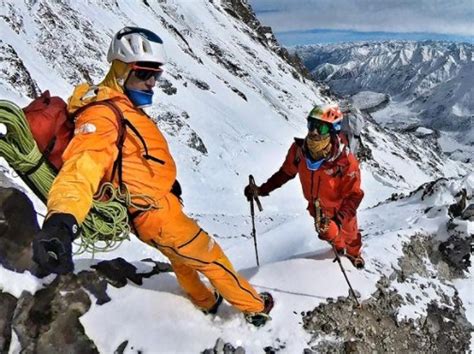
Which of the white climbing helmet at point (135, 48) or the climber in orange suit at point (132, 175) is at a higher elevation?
the white climbing helmet at point (135, 48)

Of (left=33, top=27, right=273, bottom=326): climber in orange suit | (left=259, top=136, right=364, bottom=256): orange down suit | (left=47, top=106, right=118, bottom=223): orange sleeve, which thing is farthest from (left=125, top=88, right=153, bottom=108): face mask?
(left=259, top=136, right=364, bottom=256): orange down suit

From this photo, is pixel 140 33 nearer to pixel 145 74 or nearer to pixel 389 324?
pixel 145 74

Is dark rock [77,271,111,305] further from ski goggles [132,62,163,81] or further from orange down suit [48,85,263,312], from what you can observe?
ski goggles [132,62,163,81]

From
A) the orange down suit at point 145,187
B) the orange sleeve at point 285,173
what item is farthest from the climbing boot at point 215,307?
the orange sleeve at point 285,173

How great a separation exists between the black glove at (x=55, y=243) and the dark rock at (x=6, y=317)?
2224 mm

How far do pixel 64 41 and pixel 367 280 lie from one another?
3356 cm

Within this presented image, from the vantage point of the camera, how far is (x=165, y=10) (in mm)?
67250

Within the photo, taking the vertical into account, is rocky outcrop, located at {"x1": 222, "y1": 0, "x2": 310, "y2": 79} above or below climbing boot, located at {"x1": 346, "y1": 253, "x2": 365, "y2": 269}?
below

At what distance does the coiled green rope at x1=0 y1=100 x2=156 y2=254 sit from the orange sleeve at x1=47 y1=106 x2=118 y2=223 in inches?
19.2

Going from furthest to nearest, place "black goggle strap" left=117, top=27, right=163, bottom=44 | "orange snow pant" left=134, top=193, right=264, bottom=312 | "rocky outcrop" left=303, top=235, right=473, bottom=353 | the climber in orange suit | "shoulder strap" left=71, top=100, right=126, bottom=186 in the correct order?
"rocky outcrop" left=303, top=235, right=473, bottom=353 → "orange snow pant" left=134, top=193, right=264, bottom=312 → "black goggle strap" left=117, top=27, right=163, bottom=44 → "shoulder strap" left=71, top=100, right=126, bottom=186 → the climber in orange suit

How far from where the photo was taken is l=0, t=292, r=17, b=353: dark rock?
5.39 m

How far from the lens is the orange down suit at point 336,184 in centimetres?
741

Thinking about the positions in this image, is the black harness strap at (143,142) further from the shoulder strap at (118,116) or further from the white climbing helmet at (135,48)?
the white climbing helmet at (135,48)

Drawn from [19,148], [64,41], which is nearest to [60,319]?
[19,148]
